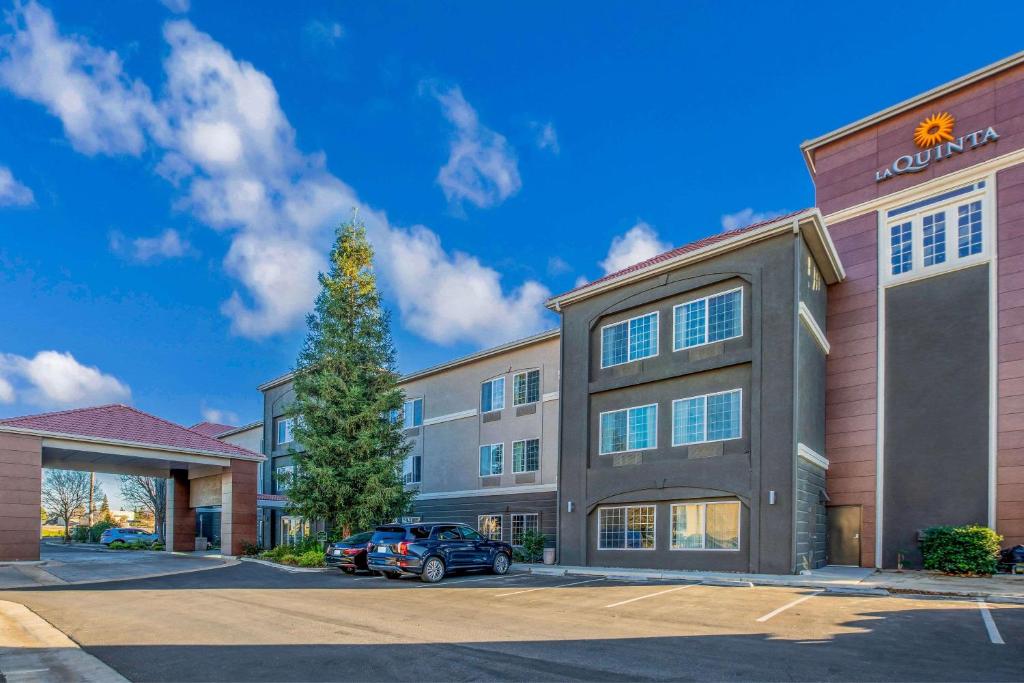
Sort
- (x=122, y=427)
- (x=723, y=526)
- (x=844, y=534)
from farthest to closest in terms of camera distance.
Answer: (x=122, y=427) < (x=844, y=534) < (x=723, y=526)

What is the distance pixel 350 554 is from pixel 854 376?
56.0 feet

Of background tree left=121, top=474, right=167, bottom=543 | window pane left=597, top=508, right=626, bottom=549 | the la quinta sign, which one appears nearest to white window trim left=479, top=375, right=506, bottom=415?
window pane left=597, top=508, right=626, bottom=549

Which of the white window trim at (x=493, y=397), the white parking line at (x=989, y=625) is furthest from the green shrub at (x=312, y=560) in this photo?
the white parking line at (x=989, y=625)

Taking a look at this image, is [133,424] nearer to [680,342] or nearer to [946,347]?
[680,342]

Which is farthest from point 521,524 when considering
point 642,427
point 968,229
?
point 968,229

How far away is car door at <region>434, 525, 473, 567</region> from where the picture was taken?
2078 centimetres

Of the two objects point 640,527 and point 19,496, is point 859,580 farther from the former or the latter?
point 19,496

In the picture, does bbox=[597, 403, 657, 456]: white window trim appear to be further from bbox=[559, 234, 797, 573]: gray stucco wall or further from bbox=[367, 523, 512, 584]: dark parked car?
bbox=[367, 523, 512, 584]: dark parked car

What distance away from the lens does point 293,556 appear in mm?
27406

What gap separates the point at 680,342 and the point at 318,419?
537 inches

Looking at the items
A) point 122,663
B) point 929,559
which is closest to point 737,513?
point 929,559

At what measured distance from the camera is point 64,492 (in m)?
61.8

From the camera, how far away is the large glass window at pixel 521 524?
29.9 metres

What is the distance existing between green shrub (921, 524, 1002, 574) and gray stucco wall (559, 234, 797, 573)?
13.7 feet
